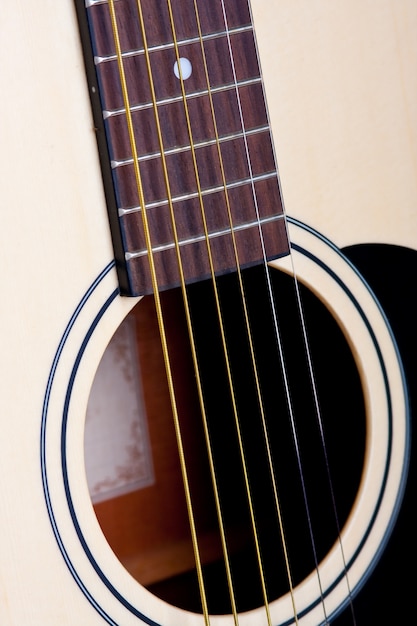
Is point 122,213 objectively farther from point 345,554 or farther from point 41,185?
point 345,554

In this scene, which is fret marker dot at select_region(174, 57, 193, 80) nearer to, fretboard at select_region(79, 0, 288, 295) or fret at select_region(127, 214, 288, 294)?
fretboard at select_region(79, 0, 288, 295)

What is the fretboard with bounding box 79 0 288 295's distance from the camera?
0.50 metres

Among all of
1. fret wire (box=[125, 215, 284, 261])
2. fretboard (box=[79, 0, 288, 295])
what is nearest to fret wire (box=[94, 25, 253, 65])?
fretboard (box=[79, 0, 288, 295])

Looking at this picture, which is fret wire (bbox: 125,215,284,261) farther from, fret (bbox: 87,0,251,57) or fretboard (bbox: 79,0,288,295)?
fret (bbox: 87,0,251,57)

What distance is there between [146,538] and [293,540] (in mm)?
134

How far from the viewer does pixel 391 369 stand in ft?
2.03

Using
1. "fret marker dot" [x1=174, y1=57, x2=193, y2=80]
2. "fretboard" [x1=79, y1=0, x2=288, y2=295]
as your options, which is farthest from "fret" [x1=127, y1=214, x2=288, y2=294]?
"fret marker dot" [x1=174, y1=57, x2=193, y2=80]

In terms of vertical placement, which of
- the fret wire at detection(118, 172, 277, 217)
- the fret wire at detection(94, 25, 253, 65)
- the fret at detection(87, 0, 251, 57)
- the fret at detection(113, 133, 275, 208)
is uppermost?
the fret at detection(87, 0, 251, 57)

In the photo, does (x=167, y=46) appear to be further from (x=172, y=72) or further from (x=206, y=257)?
(x=206, y=257)

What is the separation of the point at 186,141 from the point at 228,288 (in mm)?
157

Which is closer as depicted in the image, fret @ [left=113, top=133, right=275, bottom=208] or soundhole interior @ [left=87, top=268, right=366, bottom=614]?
fret @ [left=113, top=133, right=275, bottom=208]

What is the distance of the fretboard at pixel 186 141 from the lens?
→ 1.65 feet

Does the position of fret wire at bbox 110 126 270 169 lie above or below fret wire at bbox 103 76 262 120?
below

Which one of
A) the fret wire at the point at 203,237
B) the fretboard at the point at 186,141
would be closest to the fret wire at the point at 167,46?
the fretboard at the point at 186,141
